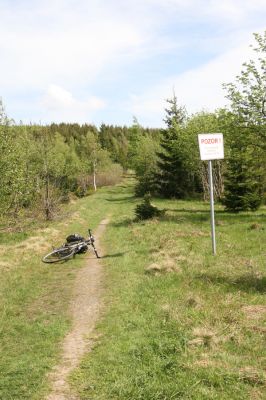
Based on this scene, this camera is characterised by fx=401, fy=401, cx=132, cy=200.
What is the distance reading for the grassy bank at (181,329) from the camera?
6114mm

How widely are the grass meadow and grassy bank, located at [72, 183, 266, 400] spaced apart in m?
0.02

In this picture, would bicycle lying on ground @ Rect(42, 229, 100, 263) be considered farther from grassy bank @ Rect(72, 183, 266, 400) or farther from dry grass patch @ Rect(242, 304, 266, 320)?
dry grass patch @ Rect(242, 304, 266, 320)

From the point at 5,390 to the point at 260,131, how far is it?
23.7m

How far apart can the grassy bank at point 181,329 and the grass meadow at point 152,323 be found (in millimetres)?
Result: 19

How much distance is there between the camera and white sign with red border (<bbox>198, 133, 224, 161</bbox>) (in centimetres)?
1455

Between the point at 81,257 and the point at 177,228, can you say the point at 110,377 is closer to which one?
the point at 81,257

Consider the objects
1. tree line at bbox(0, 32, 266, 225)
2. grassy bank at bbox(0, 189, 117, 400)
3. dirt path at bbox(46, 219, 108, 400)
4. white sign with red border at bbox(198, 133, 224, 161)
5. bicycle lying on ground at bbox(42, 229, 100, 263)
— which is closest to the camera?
dirt path at bbox(46, 219, 108, 400)

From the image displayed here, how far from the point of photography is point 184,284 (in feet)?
36.7

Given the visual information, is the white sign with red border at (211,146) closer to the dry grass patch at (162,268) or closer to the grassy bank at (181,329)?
the grassy bank at (181,329)

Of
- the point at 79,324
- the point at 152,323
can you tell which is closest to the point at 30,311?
the point at 79,324

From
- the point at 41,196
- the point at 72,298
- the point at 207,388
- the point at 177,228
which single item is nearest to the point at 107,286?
the point at 72,298

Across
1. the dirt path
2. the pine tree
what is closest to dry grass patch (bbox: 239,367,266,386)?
the dirt path

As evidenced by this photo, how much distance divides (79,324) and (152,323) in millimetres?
1838

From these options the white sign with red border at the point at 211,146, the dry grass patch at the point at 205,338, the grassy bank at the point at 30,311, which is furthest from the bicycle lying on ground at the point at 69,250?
the dry grass patch at the point at 205,338
